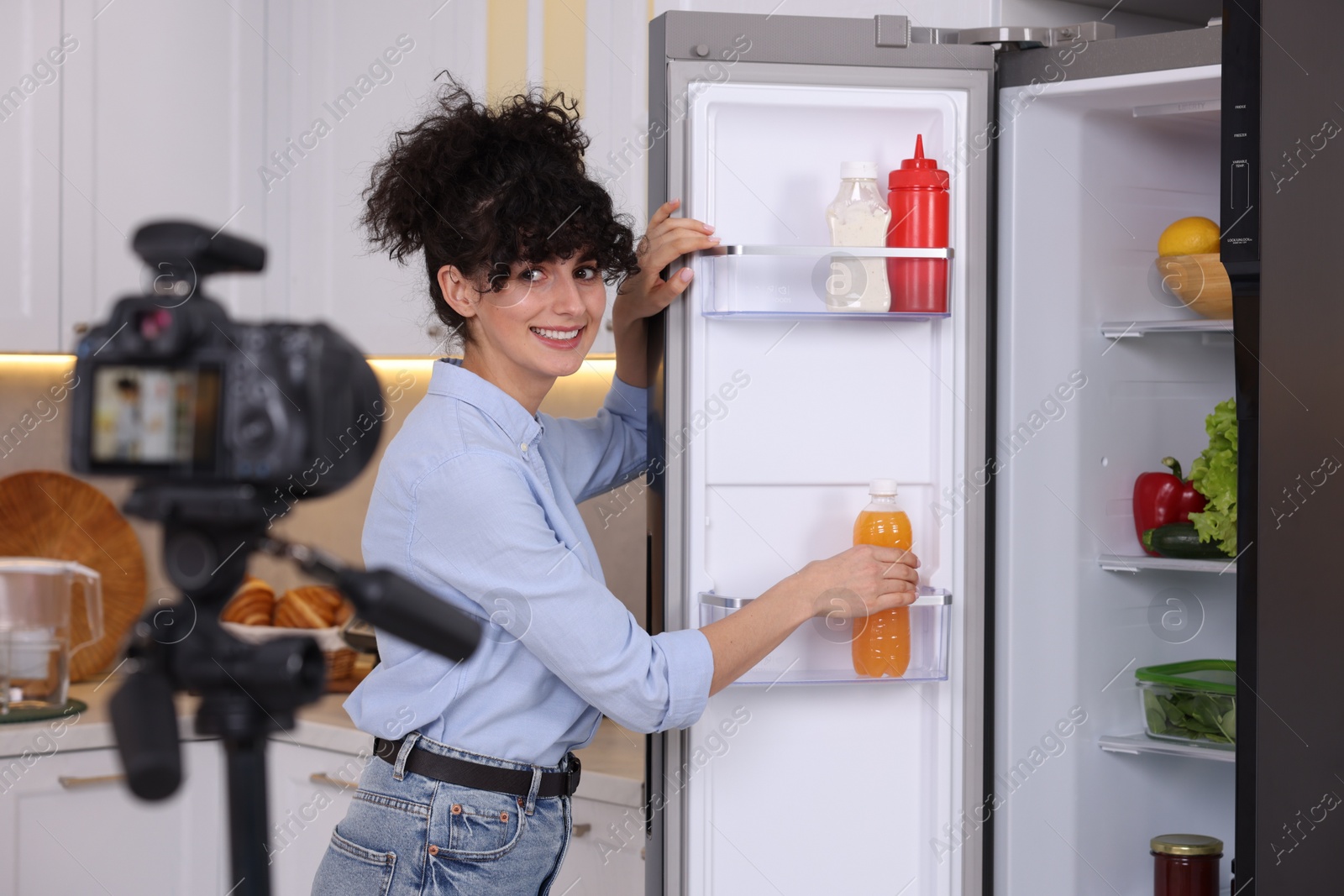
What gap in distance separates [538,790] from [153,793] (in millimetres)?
791

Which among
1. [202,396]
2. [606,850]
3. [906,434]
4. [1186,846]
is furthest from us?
[606,850]

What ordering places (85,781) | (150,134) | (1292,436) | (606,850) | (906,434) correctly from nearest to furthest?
(1292,436), (906,434), (606,850), (85,781), (150,134)

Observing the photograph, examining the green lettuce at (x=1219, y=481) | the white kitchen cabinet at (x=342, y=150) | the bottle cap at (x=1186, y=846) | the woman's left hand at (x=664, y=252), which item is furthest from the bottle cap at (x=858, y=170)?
the white kitchen cabinet at (x=342, y=150)

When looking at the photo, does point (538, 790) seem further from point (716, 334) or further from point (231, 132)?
point (231, 132)

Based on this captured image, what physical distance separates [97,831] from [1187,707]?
5.98ft

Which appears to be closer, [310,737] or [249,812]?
[249,812]

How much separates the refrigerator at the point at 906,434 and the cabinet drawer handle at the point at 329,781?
34.4 inches

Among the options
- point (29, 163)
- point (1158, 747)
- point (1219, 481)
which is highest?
point (29, 163)

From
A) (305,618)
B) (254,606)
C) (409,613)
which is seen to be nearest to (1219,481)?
(409,613)

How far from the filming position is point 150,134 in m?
2.21

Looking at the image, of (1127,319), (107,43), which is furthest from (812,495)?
(107,43)

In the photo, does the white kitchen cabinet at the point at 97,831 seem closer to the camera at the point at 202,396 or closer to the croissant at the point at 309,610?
the croissant at the point at 309,610

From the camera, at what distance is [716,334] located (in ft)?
4.57

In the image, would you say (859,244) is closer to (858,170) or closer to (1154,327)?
(858,170)
